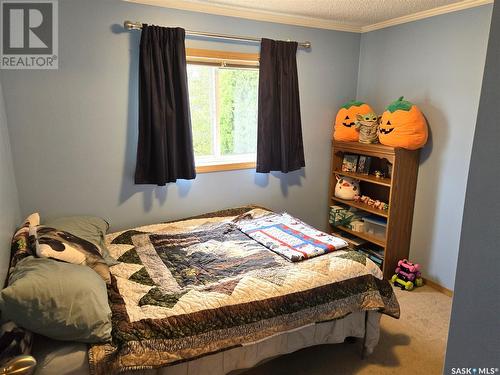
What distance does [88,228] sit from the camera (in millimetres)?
2301

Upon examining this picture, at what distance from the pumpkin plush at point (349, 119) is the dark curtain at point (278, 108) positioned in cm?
43

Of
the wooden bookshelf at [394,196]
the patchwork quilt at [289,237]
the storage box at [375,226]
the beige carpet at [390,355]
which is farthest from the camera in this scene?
the storage box at [375,226]

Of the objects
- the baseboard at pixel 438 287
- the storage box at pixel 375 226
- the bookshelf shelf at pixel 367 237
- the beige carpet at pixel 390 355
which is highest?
the storage box at pixel 375 226

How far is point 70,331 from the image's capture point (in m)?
1.38

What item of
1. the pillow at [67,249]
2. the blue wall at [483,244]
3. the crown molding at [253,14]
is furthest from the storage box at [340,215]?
the blue wall at [483,244]

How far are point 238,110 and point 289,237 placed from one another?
1.38 metres

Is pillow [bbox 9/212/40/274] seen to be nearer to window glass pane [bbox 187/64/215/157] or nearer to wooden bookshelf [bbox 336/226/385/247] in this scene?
window glass pane [bbox 187/64/215/157]

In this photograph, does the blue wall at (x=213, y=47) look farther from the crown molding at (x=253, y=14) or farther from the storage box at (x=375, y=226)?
the storage box at (x=375, y=226)

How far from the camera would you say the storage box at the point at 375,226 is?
10.6 ft

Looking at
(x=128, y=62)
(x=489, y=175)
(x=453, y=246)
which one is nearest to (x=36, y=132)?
(x=128, y=62)

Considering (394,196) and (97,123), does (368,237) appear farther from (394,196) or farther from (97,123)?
(97,123)

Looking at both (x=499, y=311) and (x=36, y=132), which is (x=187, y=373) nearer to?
(x=499, y=311)

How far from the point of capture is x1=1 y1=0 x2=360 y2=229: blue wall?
238 centimetres

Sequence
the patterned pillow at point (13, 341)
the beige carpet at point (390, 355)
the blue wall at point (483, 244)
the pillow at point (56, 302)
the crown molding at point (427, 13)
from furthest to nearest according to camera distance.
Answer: the crown molding at point (427, 13), the beige carpet at point (390, 355), the pillow at point (56, 302), the patterned pillow at point (13, 341), the blue wall at point (483, 244)
